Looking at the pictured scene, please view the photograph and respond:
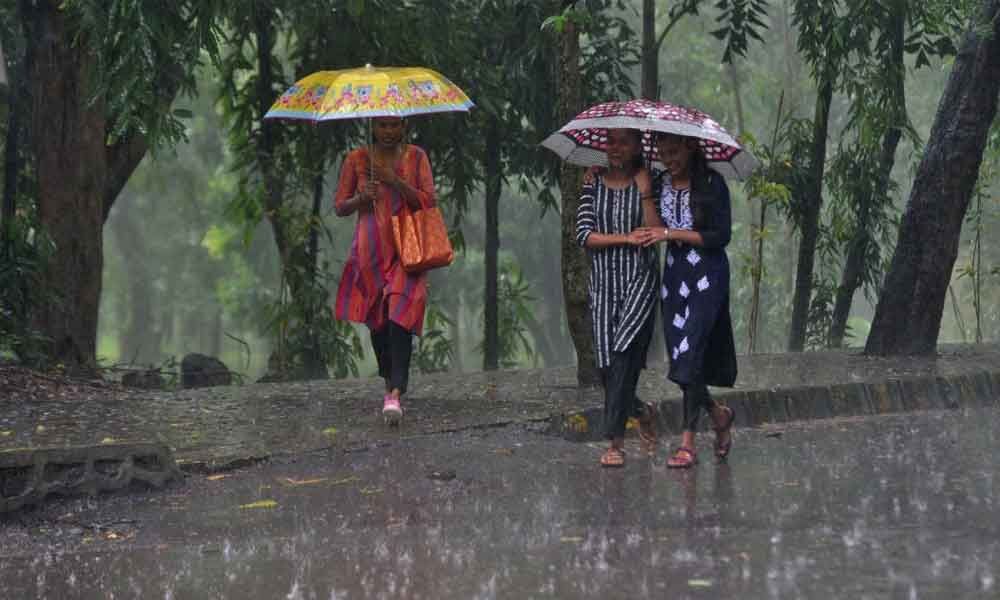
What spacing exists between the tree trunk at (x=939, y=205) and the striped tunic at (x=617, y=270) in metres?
5.57

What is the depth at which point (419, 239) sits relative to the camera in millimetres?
9578

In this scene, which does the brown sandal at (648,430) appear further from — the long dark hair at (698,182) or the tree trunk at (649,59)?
the tree trunk at (649,59)

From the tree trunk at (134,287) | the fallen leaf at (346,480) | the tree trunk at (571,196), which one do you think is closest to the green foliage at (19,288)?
the tree trunk at (571,196)

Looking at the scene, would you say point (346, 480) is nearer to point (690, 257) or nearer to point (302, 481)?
point (302, 481)

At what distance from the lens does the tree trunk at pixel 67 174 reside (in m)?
14.1

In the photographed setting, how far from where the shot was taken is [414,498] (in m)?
7.41

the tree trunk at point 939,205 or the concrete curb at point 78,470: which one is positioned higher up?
the tree trunk at point 939,205

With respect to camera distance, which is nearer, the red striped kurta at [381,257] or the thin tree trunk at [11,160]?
the red striped kurta at [381,257]

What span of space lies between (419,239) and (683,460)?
2.19 metres

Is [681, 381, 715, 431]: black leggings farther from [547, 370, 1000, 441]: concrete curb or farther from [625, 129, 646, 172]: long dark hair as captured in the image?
[547, 370, 1000, 441]: concrete curb

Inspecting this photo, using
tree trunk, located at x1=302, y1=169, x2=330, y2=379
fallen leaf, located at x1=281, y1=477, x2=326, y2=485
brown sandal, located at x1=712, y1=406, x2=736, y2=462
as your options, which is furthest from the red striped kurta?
tree trunk, located at x1=302, y1=169, x2=330, y2=379

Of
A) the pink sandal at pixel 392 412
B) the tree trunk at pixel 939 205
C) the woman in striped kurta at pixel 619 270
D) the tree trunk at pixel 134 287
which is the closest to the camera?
the woman in striped kurta at pixel 619 270

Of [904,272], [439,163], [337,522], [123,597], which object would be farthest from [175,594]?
[439,163]

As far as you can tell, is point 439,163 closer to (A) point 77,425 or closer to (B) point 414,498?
(A) point 77,425
